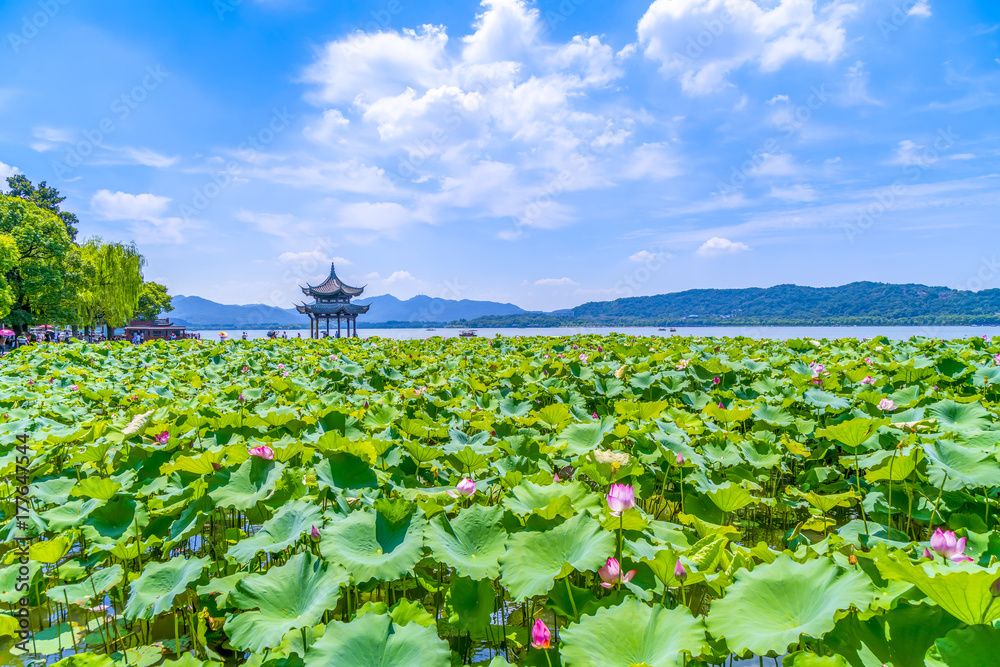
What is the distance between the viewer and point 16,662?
167 cm

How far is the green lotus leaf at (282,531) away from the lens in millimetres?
1511

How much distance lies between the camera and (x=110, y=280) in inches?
1040

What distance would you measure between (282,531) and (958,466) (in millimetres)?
2447

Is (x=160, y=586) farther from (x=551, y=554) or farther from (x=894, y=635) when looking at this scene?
(x=894, y=635)

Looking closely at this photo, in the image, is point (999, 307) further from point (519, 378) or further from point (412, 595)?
point (412, 595)

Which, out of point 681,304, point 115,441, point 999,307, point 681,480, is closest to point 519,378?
point 681,480

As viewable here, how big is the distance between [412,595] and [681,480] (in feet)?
4.16

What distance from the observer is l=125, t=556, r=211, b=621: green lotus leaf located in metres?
1.42

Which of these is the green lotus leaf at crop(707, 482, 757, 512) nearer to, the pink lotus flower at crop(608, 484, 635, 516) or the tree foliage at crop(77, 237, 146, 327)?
the pink lotus flower at crop(608, 484, 635, 516)

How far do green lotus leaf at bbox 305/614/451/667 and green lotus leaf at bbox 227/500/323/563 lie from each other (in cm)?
49

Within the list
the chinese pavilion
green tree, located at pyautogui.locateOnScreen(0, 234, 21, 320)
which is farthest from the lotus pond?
the chinese pavilion

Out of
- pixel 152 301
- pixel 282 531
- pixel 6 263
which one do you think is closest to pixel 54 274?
pixel 6 263

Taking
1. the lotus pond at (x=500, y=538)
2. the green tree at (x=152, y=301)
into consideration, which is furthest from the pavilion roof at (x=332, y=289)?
the lotus pond at (x=500, y=538)

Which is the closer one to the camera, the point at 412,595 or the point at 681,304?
the point at 412,595
